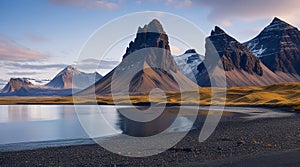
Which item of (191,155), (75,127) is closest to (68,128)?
(75,127)

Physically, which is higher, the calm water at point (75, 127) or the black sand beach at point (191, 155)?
the black sand beach at point (191, 155)

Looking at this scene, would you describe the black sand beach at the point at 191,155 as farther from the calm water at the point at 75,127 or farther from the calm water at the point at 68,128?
the calm water at the point at 68,128

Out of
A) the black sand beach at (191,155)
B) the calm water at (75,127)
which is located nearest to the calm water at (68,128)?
the calm water at (75,127)

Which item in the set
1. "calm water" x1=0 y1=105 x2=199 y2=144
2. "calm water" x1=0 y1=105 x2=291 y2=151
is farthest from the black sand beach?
"calm water" x1=0 y1=105 x2=199 y2=144

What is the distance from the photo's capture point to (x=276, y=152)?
28359 mm

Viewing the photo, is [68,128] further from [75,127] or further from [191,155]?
[191,155]

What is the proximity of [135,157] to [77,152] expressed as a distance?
749cm

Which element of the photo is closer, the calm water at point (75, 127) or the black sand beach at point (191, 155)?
the black sand beach at point (191, 155)

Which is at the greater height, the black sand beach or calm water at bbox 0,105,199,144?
the black sand beach

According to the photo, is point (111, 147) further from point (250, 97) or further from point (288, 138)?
point (250, 97)

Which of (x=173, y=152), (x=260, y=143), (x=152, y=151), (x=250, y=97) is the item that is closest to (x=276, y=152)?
(x=260, y=143)

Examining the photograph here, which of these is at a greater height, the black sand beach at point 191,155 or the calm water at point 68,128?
the black sand beach at point 191,155

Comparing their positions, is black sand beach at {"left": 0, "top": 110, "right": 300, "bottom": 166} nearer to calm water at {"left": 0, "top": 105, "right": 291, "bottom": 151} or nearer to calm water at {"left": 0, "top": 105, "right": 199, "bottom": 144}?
calm water at {"left": 0, "top": 105, "right": 291, "bottom": 151}

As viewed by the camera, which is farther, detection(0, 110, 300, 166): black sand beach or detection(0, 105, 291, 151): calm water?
detection(0, 105, 291, 151): calm water
